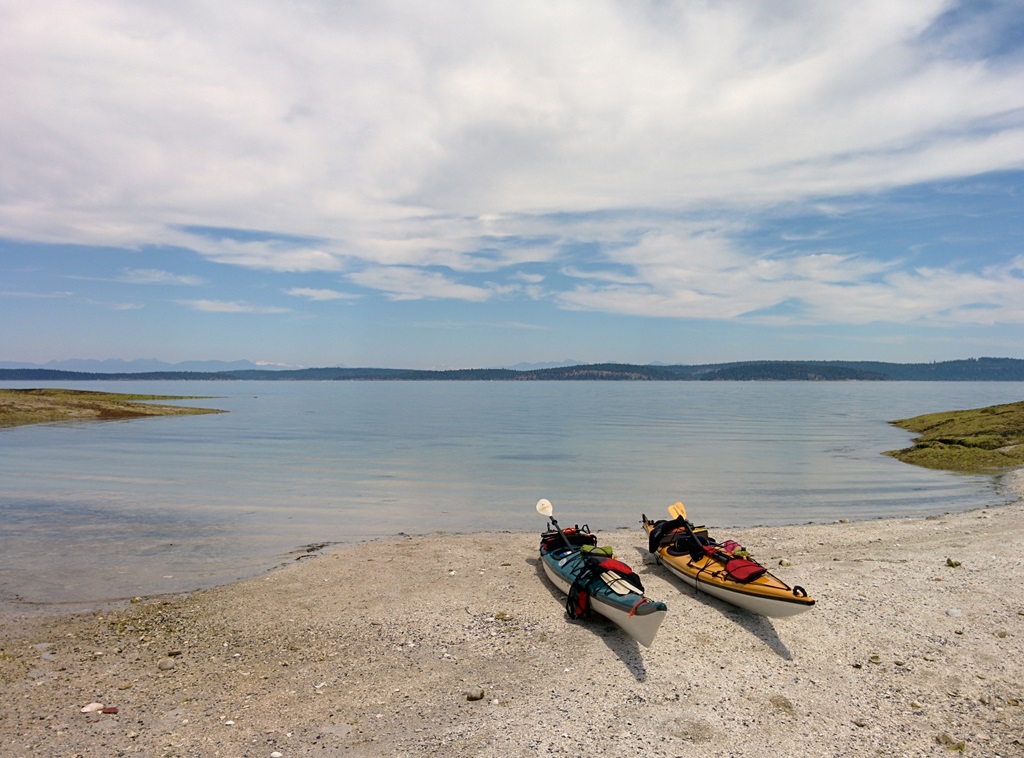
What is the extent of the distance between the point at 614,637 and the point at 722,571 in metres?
2.98

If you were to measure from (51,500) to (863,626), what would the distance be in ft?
99.8

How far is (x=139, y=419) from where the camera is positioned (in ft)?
261

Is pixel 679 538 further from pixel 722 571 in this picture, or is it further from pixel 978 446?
pixel 978 446

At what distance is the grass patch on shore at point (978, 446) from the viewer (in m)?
35.8

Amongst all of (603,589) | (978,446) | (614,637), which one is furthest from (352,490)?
(978,446)

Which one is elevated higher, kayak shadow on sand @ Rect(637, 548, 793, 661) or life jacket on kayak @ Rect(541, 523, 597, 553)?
life jacket on kayak @ Rect(541, 523, 597, 553)

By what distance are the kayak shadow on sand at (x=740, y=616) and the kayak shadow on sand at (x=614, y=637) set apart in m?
1.91

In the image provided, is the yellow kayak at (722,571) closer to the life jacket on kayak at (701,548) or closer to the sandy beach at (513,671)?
the life jacket on kayak at (701,548)

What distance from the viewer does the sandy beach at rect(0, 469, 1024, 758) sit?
8.37m

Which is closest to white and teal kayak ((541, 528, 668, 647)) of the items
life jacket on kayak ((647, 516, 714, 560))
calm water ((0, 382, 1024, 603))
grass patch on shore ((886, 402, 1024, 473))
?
life jacket on kayak ((647, 516, 714, 560))

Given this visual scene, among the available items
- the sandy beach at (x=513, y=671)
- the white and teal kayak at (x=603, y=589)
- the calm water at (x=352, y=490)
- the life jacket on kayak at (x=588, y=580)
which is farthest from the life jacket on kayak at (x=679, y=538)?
the calm water at (x=352, y=490)

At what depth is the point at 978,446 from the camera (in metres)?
39.6

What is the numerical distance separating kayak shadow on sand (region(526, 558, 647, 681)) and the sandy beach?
0.05 metres

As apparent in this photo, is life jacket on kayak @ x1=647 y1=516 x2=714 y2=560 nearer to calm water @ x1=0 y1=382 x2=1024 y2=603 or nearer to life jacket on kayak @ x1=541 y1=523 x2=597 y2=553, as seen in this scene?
life jacket on kayak @ x1=541 y1=523 x2=597 y2=553
